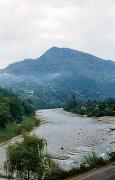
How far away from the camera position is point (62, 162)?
68250mm

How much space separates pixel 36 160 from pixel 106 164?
15.3 m

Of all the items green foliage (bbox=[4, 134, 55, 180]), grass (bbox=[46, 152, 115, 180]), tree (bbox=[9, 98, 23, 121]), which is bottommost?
tree (bbox=[9, 98, 23, 121])

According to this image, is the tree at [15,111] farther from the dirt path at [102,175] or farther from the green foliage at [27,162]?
the dirt path at [102,175]

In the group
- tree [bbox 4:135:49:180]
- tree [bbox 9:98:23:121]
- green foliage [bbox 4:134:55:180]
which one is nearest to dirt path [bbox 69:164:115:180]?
green foliage [bbox 4:134:55:180]

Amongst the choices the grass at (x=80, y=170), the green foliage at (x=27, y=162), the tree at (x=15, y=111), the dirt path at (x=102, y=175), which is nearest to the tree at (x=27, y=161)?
the green foliage at (x=27, y=162)

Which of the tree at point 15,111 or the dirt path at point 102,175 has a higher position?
the dirt path at point 102,175

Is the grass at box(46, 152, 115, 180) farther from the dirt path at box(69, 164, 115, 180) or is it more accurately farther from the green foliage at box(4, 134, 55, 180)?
the green foliage at box(4, 134, 55, 180)

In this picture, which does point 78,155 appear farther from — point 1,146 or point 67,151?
point 1,146

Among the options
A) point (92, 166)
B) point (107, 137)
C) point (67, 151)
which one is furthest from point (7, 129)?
point (92, 166)

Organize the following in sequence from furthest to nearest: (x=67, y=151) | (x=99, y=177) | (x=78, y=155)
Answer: (x=67, y=151) < (x=78, y=155) < (x=99, y=177)

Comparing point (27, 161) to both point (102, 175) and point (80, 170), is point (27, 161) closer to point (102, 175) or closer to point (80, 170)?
point (80, 170)

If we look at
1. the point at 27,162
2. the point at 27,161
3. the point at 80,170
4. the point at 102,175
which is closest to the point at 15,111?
the point at 27,161

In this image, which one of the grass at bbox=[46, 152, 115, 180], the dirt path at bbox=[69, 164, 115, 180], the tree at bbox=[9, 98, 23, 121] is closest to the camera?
the dirt path at bbox=[69, 164, 115, 180]

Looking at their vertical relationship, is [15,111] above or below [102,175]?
below
